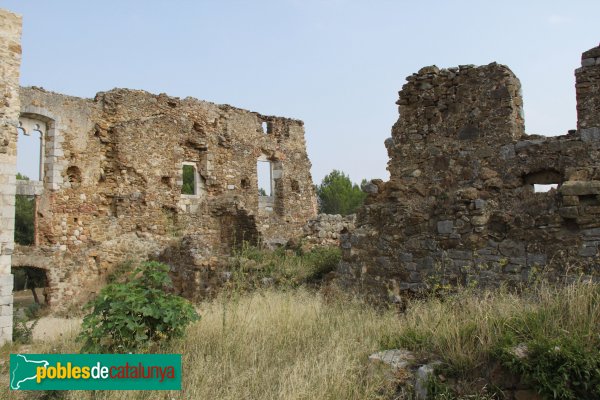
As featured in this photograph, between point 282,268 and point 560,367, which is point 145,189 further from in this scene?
point 560,367

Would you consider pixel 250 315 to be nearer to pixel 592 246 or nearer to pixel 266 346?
pixel 266 346

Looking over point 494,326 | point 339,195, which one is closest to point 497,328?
point 494,326

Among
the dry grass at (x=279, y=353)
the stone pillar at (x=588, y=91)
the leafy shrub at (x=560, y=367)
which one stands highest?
the stone pillar at (x=588, y=91)

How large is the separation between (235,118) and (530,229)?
1384 cm

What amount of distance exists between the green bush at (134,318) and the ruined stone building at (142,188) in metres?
6.93

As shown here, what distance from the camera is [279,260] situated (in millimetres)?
11758

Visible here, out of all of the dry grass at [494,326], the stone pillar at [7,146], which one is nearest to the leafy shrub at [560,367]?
the dry grass at [494,326]

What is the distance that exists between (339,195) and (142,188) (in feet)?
68.1

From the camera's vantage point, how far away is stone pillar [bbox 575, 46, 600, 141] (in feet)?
20.4

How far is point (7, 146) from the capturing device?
8.76 meters

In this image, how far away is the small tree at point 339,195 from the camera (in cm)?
3415

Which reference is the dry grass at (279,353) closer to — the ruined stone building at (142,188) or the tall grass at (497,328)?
the tall grass at (497,328)

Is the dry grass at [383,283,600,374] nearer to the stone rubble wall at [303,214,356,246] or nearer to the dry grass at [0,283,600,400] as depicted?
the dry grass at [0,283,600,400]

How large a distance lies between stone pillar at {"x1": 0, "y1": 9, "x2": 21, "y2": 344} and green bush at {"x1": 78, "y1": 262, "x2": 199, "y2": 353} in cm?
431
